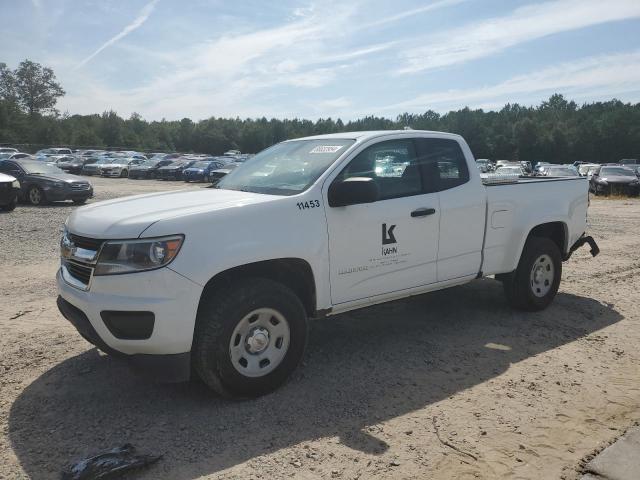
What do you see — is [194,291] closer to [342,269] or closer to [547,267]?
[342,269]

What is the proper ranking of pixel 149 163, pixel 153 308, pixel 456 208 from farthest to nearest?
1. pixel 149 163
2. pixel 456 208
3. pixel 153 308

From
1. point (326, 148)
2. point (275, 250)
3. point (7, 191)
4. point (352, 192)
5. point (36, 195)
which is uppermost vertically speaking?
point (326, 148)

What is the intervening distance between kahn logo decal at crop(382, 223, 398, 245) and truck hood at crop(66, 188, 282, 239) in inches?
36.9

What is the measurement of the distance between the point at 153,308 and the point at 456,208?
9.39 ft

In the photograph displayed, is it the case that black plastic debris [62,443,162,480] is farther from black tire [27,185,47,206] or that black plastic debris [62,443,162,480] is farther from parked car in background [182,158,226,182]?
parked car in background [182,158,226,182]

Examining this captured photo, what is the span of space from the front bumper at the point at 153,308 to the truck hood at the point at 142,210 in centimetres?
30

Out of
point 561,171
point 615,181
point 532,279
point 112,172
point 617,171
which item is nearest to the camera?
point 532,279

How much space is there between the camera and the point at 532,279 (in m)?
5.95

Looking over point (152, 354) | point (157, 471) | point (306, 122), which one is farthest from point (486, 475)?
point (306, 122)

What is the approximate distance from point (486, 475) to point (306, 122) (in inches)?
5269

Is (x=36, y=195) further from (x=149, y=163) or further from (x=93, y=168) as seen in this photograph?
(x=93, y=168)

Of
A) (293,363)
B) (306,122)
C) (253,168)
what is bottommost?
(293,363)

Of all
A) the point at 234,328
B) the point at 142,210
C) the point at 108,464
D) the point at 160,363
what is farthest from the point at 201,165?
the point at 108,464

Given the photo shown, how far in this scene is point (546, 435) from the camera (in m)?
3.46
